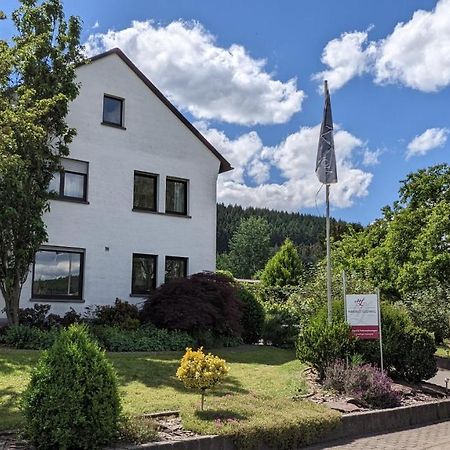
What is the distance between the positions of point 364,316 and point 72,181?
11.1 metres

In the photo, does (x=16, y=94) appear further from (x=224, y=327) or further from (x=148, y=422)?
(x=148, y=422)

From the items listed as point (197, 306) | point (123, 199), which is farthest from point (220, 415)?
point (123, 199)

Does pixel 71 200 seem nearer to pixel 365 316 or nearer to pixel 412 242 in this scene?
pixel 365 316

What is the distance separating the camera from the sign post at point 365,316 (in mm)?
11266

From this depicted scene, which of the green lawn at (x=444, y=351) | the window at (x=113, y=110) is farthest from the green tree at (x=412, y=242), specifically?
the window at (x=113, y=110)

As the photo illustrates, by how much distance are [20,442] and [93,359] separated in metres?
1.20

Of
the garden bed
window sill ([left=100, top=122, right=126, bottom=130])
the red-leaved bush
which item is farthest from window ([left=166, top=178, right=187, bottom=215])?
the garden bed

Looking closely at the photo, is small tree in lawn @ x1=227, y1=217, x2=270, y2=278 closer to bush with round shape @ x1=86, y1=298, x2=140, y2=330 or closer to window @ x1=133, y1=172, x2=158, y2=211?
window @ x1=133, y1=172, x2=158, y2=211

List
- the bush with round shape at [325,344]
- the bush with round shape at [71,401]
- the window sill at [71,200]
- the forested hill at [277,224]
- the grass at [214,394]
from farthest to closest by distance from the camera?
1. the forested hill at [277,224]
2. the window sill at [71,200]
3. the bush with round shape at [325,344]
4. the grass at [214,394]
5. the bush with round shape at [71,401]

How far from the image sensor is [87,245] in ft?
60.7

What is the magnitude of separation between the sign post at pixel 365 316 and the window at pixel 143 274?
10.0 m

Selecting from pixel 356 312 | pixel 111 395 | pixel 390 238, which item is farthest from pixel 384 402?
pixel 390 238

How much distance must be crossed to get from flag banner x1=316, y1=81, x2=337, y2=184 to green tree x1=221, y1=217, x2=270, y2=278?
240ft

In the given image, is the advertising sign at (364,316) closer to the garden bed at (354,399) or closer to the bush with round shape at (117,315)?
the garden bed at (354,399)
